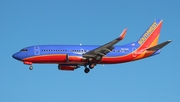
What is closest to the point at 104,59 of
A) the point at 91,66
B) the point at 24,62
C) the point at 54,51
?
the point at 91,66

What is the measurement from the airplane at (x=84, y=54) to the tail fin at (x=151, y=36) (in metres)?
0.70

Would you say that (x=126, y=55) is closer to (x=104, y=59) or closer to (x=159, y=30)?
(x=104, y=59)

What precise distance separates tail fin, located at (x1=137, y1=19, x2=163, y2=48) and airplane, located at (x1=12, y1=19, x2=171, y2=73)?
70 centimetres

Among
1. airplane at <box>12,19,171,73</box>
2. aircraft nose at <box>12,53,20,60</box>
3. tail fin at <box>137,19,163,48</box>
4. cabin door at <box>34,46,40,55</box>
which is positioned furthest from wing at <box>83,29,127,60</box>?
aircraft nose at <box>12,53,20,60</box>

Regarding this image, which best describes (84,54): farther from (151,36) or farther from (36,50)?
(151,36)

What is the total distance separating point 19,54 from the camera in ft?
255

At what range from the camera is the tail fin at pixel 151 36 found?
3257 inches

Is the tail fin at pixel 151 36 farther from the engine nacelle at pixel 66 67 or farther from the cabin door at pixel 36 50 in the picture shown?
the cabin door at pixel 36 50

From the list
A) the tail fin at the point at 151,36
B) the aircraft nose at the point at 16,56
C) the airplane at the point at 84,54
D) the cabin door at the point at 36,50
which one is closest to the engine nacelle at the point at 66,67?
the airplane at the point at 84,54

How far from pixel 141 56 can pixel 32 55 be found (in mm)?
19934

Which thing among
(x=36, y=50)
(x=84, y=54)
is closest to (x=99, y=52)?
(x=84, y=54)

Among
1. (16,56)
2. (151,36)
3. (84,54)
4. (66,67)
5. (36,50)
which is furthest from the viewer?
(151,36)

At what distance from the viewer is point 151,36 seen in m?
84.3

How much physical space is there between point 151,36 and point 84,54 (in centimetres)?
1565
